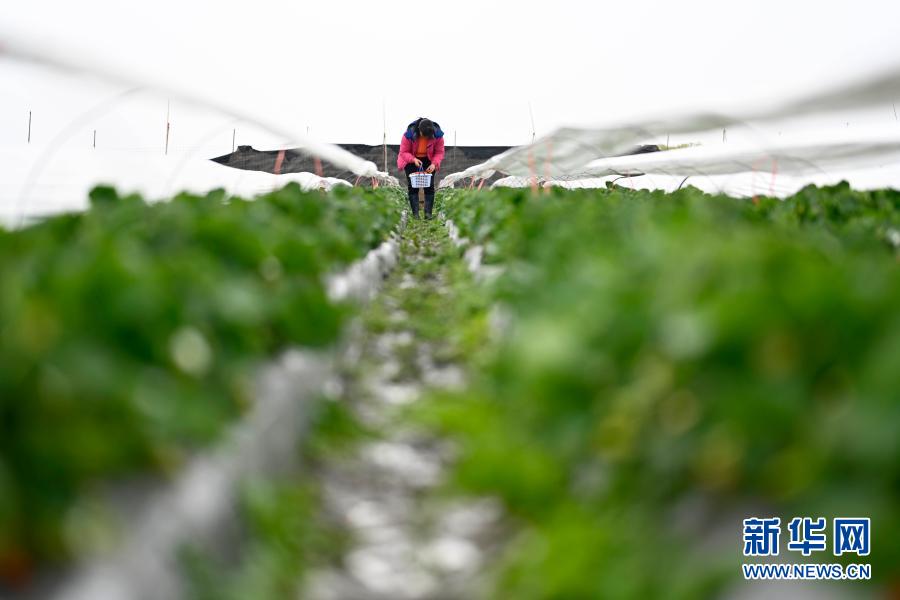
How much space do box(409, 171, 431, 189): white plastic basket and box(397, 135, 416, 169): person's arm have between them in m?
0.21

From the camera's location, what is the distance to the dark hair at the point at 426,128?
1299cm

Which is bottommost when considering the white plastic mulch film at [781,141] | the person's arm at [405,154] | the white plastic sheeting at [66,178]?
the white plastic sheeting at [66,178]

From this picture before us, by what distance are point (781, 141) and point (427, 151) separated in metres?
5.96

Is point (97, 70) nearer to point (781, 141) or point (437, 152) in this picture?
point (781, 141)

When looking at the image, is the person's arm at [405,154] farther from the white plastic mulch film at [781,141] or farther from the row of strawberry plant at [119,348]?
the row of strawberry plant at [119,348]

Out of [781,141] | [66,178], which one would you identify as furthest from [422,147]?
[66,178]

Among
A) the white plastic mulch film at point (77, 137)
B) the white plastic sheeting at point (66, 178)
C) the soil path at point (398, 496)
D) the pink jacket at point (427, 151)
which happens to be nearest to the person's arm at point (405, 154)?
the pink jacket at point (427, 151)

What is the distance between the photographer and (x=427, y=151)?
42.6 ft

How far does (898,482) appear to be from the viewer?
61.8 inches

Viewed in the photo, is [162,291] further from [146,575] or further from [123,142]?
[123,142]

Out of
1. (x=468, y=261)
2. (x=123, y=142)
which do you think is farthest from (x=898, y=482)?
(x=123, y=142)

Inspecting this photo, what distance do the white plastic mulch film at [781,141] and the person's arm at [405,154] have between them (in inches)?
49.2

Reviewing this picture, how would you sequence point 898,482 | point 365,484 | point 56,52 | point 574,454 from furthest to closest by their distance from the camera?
point 56,52 → point 365,484 → point 574,454 → point 898,482

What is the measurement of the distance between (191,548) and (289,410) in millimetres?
946
